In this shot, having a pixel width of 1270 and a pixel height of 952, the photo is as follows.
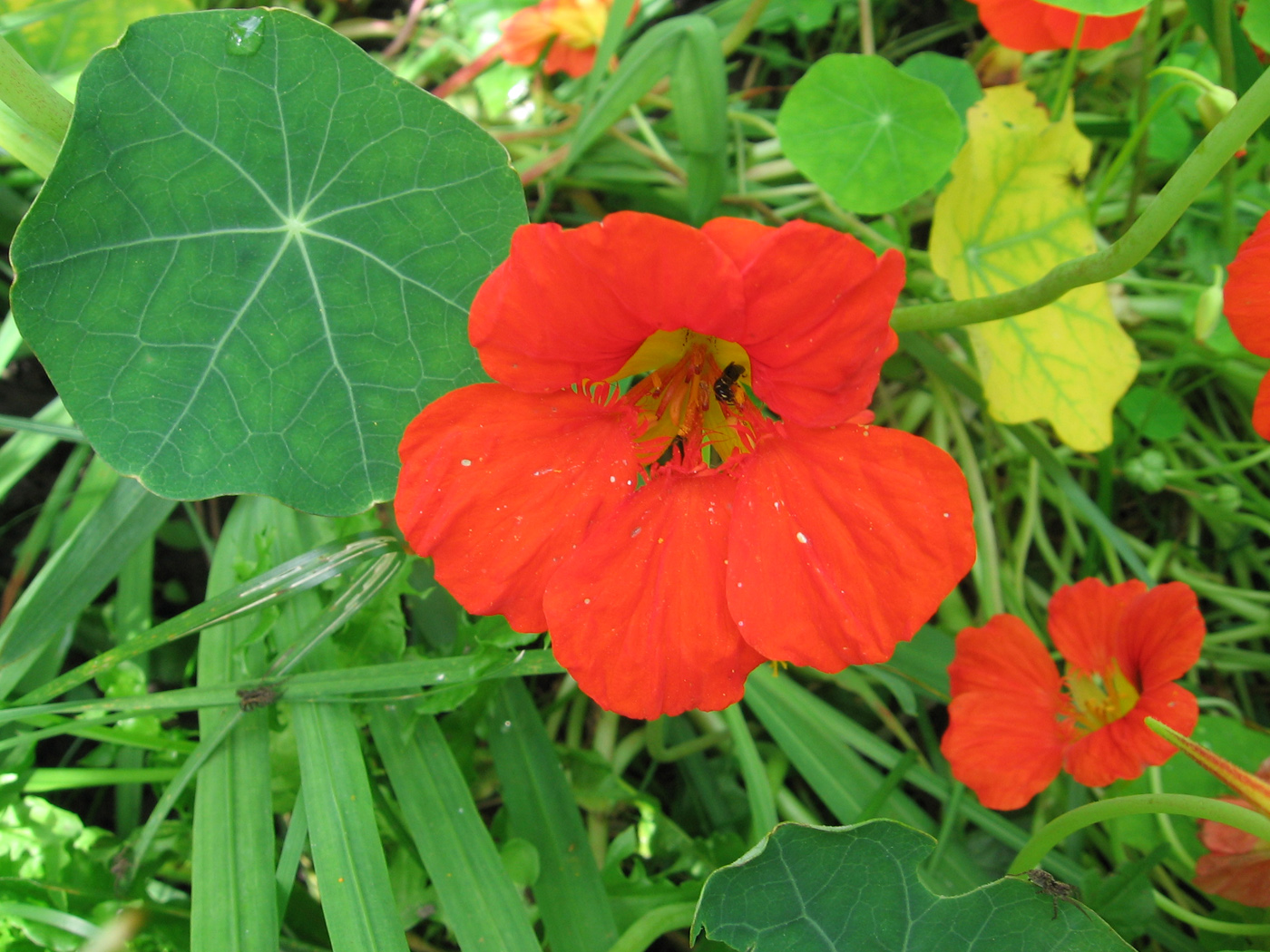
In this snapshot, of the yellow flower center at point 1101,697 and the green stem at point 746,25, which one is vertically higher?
the green stem at point 746,25

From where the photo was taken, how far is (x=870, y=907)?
781 mm

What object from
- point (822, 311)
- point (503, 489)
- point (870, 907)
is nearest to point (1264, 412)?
point (822, 311)

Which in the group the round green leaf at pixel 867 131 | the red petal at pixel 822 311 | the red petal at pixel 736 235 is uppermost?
the red petal at pixel 736 235

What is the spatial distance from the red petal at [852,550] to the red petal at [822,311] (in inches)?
2.3

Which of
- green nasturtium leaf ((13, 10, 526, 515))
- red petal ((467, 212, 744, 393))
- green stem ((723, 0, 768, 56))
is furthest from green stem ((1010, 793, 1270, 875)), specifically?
green stem ((723, 0, 768, 56))

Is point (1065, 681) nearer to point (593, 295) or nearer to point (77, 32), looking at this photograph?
point (593, 295)

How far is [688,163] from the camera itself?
1289 millimetres

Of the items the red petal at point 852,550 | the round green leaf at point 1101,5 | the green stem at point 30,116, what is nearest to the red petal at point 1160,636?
the red petal at point 852,550

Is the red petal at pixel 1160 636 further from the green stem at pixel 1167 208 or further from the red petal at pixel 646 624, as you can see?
the red petal at pixel 646 624

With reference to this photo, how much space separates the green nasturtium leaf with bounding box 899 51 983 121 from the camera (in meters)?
1.49

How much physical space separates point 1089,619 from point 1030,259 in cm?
57

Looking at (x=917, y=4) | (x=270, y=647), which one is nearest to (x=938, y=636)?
(x=270, y=647)

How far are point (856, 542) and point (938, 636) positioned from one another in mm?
616

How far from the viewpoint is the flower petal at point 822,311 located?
24.6 inches
